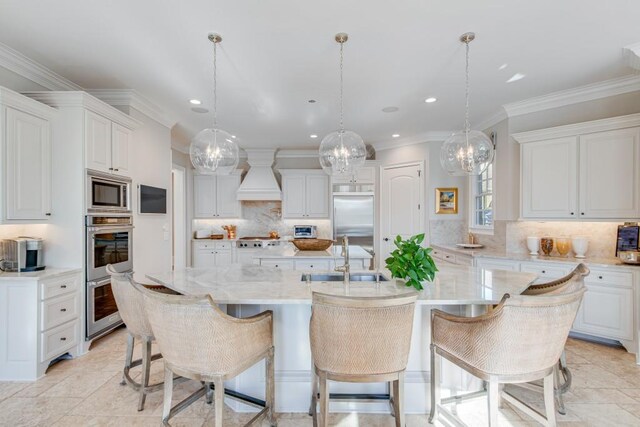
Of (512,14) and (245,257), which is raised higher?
(512,14)

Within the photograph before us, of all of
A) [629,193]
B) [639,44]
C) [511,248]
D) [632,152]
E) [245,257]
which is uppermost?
[639,44]

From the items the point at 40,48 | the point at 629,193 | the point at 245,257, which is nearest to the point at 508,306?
the point at 629,193

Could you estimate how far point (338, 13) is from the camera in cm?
203

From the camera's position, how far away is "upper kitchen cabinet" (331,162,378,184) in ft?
18.2

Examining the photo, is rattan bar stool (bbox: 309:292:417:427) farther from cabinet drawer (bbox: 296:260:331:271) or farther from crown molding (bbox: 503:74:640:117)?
crown molding (bbox: 503:74:640:117)

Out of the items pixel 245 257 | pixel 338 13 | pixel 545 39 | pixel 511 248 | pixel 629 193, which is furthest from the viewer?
pixel 245 257

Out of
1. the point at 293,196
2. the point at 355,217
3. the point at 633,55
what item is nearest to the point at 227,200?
the point at 293,196

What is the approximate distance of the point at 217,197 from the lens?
6.03 m

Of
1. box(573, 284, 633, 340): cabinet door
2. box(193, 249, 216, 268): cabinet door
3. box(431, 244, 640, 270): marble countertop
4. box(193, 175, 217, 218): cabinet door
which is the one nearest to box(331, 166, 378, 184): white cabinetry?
box(431, 244, 640, 270): marble countertop

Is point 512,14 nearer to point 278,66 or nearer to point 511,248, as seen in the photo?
point 278,66

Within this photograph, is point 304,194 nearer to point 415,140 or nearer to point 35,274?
point 415,140

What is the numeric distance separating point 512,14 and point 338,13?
122 cm

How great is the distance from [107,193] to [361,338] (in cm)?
298

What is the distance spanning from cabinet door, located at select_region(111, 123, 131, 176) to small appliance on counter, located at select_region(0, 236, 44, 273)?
98 cm
